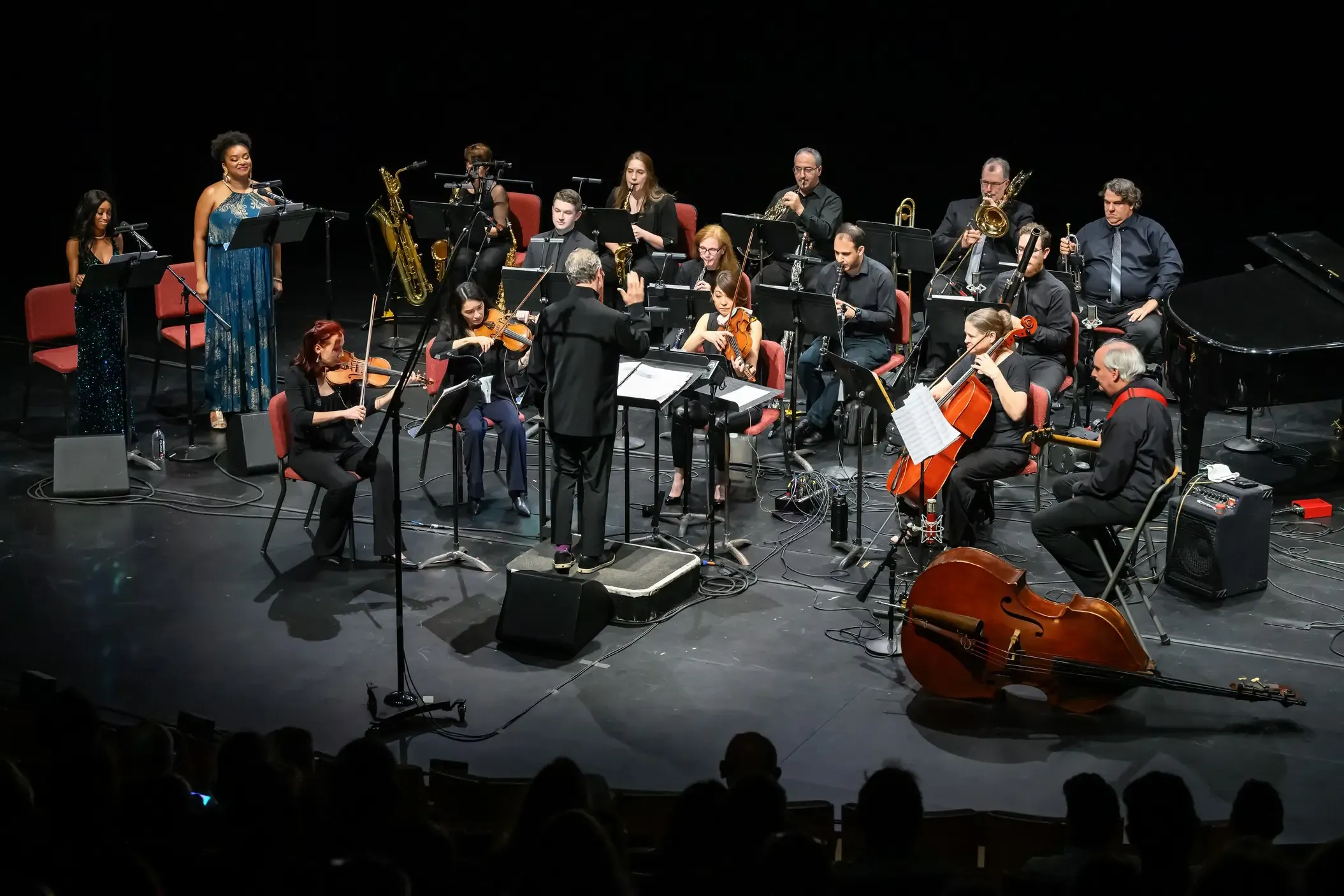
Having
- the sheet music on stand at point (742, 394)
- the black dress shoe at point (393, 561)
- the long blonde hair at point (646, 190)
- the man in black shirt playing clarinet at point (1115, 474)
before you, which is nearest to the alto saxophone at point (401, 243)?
the long blonde hair at point (646, 190)

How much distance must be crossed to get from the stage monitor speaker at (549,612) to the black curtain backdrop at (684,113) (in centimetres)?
703

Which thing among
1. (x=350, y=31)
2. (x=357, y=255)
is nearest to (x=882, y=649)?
(x=357, y=255)

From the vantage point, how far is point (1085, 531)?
21.0 feet

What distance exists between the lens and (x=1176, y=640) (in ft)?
20.6

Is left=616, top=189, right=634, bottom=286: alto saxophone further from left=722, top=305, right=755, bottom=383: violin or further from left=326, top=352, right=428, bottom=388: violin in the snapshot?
left=326, top=352, right=428, bottom=388: violin

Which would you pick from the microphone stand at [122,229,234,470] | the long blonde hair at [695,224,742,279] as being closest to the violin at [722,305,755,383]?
the long blonde hair at [695,224,742,279]

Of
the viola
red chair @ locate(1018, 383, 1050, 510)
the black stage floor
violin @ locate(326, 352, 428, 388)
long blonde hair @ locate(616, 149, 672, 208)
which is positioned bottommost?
the black stage floor

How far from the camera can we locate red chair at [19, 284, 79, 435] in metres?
8.76

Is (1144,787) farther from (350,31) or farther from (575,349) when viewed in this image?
(350,31)

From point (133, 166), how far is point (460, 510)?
336 inches

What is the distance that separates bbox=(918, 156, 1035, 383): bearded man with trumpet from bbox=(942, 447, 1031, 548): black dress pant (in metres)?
2.16

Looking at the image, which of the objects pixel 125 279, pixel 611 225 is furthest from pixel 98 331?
pixel 611 225

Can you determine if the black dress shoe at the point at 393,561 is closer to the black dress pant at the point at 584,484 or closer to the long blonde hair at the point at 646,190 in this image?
the black dress pant at the point at 584,484

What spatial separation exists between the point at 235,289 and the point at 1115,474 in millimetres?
5461
